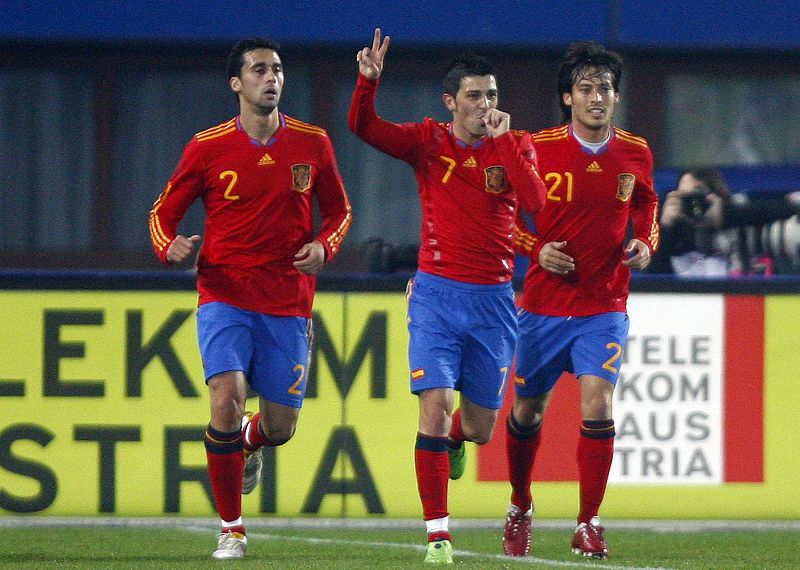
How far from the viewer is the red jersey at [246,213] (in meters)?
7.95

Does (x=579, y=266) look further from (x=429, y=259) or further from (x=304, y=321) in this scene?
(x=304, y=321)

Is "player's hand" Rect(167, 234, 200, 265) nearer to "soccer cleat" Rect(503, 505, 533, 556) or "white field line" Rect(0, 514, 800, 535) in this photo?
"soccer cleat" Rect(503, 505, 533, 556)

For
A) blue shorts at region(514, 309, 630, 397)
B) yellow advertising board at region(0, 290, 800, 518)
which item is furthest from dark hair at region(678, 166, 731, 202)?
blue shorts at region(514, 309, 630, 397)

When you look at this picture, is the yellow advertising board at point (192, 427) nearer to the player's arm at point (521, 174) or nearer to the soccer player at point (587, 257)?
the soccer player at point (587, 257)

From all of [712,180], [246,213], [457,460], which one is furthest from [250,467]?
[712,180]

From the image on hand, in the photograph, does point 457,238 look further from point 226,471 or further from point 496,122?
point 226,471

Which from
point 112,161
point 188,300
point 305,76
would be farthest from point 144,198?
point 188,300

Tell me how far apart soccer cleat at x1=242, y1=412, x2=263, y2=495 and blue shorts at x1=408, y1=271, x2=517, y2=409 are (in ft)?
3.73

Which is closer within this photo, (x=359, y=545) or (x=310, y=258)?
(x=310, y=258)

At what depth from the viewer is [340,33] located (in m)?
13.2

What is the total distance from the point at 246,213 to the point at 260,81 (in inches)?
22.1

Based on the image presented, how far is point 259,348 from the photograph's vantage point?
805 centimetres

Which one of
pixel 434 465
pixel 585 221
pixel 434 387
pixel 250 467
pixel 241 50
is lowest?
pixel 250 467

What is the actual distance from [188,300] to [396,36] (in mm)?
4100
